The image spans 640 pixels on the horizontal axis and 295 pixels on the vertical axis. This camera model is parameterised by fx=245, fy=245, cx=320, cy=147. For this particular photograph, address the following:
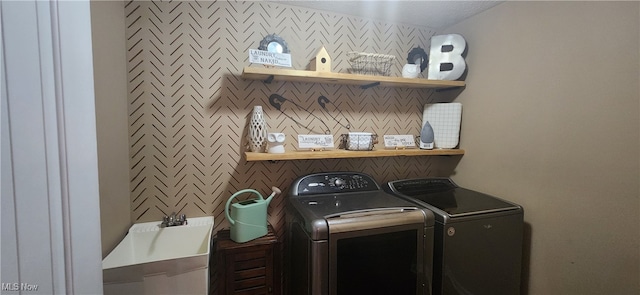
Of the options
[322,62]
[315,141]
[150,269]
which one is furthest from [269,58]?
[150,269]

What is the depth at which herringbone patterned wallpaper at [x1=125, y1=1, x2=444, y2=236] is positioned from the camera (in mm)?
1438

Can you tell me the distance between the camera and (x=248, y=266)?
52.8 inches

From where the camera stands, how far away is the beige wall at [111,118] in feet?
3.44

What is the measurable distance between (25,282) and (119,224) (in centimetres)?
102

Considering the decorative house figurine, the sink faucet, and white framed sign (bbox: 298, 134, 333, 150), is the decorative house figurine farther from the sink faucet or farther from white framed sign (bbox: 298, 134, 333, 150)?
the sink faucet

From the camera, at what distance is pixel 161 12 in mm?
1440

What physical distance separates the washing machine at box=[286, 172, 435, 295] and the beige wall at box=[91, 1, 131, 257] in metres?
0.89

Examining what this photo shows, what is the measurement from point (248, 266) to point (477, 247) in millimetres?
1266

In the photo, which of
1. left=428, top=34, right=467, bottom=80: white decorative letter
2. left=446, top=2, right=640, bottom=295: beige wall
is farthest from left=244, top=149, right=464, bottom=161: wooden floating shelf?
left=428, top=34, right=467, bottom=80: white decorative letter

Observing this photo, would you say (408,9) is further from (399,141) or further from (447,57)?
(399,141)

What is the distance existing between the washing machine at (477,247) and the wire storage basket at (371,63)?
930 millimetres

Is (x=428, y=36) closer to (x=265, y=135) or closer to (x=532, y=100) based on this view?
(x=532, y=100)

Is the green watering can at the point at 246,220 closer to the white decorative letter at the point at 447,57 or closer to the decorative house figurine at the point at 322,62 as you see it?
the decorative house figurine at the point at 322,62

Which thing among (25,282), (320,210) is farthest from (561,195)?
(25,282)
